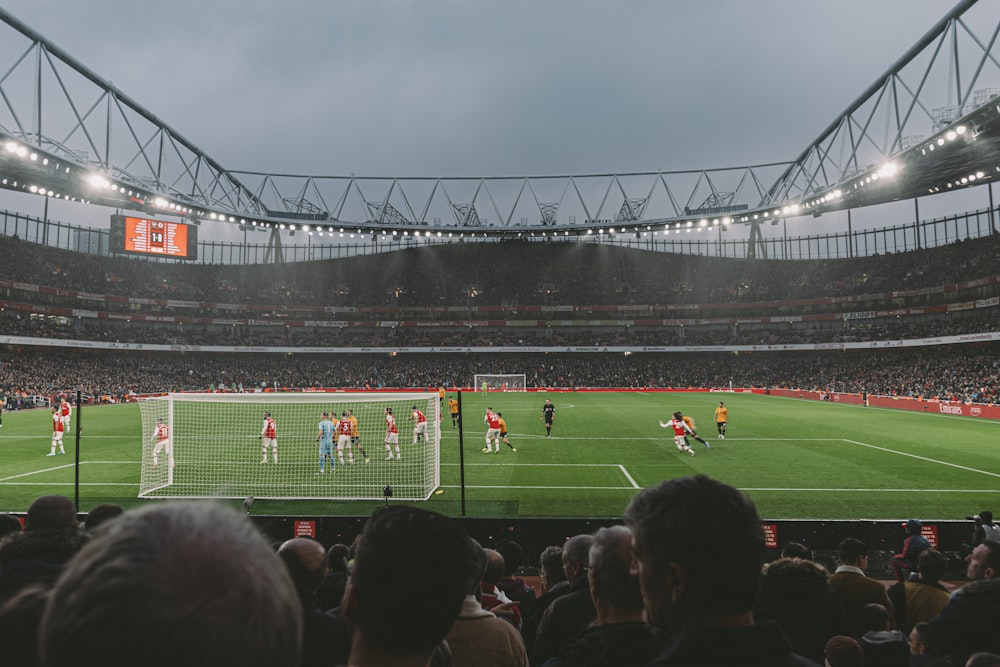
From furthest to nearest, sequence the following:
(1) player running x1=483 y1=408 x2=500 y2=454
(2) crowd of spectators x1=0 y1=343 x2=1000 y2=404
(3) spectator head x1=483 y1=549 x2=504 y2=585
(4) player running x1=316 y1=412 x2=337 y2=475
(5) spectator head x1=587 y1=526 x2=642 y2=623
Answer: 1. (2) crowd of spectators x1=0 y1=343 x2=1000 y2=404
2. (1) player running x1=483 y1=408 x2=500 y2=454
3. (4) player running x1=316 y1=412 x2=337 y2=475
4. (3) spectator head x1=483 y1=549 x2=504 y2=585
5. (5) spectator head x1=587 y1=526 x2=642 y2=623

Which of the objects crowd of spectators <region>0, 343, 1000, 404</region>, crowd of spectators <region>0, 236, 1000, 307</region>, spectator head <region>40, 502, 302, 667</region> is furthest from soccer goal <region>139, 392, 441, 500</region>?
crowd of spectators <region>0, 236, 1000, 307</region>

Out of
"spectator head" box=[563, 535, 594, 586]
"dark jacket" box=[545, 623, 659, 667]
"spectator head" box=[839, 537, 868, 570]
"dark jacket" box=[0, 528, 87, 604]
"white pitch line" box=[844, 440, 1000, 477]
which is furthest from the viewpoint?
"white pitch line" box=[844, 440, 1000, 477]

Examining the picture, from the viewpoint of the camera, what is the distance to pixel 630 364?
78.9 metres

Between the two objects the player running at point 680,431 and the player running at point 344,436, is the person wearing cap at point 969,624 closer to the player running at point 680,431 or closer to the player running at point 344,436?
the player running at point 680,431

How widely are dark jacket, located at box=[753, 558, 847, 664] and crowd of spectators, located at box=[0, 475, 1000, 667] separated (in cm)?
1

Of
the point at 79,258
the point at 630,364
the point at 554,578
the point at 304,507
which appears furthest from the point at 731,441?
the point at 79,258

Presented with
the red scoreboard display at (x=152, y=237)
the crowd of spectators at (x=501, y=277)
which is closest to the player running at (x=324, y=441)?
the red scoreboard display at (x=152, y=237)

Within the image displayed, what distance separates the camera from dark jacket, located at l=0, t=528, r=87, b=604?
3.10 m

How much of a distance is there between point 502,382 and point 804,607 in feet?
225

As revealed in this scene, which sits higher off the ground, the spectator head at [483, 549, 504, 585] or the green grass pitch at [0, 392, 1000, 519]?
the spectator head at [483, 549, 504, 585]

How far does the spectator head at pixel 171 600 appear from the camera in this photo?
862 mm

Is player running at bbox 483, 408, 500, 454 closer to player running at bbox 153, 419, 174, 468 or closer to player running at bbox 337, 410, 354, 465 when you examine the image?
player running at bbox 337, 410, 354, 465

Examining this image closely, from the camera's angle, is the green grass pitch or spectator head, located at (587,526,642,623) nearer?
spectator head, located at (587,526,642,623)

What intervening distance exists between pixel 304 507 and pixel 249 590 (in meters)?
16.0
